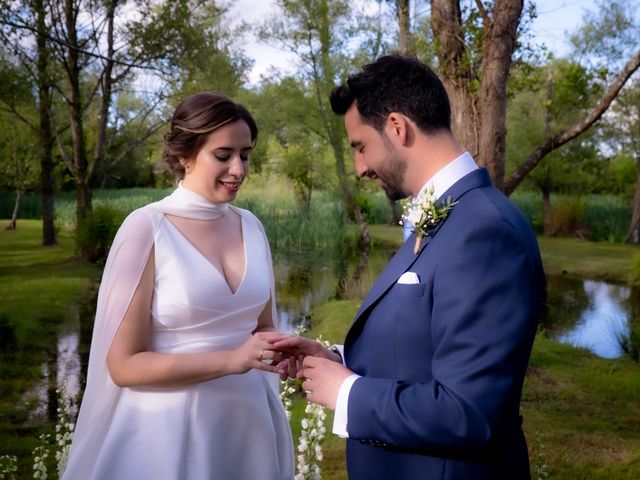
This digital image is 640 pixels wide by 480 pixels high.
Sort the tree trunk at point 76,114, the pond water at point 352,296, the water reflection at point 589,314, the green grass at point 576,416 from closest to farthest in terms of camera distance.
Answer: the green grass at point 576,416 → the pond water at point 352,296 → the water reflection at point 589,314 → the tree trunk at point 76,114

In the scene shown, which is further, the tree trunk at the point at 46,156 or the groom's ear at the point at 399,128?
the tree trunk at the point at 46,156

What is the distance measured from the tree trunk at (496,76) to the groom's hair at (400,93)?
167 inches

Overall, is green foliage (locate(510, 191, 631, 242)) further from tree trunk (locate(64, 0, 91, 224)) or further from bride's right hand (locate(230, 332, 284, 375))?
bride's right hand (locate(230, 332, 284, 375))

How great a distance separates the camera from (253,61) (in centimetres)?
2383

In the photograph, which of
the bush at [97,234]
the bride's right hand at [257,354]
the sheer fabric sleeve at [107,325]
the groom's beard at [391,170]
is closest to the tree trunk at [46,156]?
the bush at [97,234]

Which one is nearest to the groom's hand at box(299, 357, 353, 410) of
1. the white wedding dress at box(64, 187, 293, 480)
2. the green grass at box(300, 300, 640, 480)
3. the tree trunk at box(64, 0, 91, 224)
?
the white wedding dress at box(64, 187, 293, 480)

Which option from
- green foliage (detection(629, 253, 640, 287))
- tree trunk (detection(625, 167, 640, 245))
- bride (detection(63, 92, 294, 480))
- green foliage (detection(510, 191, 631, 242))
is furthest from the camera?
green foliage (detection(510, 191, 631, 242))

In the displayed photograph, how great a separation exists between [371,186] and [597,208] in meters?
8.56

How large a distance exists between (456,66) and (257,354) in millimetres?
4621

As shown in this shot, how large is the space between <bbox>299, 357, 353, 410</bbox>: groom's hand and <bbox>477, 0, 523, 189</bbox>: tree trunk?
4.59 meters

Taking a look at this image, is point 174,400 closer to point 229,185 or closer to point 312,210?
point 229,185

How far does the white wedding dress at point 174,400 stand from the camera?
2.62 metres

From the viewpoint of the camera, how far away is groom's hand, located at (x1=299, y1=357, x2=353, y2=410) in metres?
1.80

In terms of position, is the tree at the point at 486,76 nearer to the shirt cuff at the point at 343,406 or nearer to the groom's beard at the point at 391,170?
the groom's beard at the point at 391,170
